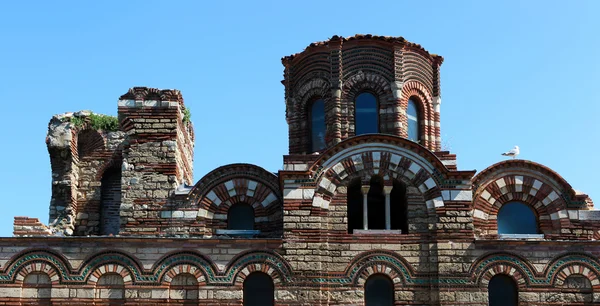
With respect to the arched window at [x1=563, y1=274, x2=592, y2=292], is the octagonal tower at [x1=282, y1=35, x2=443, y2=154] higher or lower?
higher

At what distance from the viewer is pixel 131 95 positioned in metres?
26.1

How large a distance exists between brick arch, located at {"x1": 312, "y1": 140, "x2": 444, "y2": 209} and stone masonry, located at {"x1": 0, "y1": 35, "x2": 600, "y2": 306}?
0.02 metres

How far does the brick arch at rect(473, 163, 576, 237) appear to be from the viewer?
79.2ft

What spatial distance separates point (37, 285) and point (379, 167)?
28.4 feet

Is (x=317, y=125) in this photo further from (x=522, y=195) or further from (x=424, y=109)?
(x=522, y=195)

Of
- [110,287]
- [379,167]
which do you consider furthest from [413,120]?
[110,287]

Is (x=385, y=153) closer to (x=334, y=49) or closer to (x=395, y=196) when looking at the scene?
(x=395, y=196)

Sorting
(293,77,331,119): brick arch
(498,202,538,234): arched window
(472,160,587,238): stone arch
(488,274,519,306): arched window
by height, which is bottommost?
(488,274,519,306): arched window

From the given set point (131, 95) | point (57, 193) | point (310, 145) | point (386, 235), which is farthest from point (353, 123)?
point (57, 193)

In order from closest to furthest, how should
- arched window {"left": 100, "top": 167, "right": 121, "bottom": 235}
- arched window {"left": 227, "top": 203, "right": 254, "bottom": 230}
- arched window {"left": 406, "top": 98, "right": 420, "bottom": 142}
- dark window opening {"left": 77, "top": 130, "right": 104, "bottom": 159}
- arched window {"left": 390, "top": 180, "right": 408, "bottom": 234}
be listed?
arched window {"left": 390, "top": 180, "right": 408, "bottom": 234}
arched window {"left": 227, "top": 203, "right": 254, "bottom": 230}
arched window {"left": 406, "top": 98, "right": 420, "bottom": 142}
arched window {"left": 100, "top": 167, "right": 121, "bottom": 235}
dark window opening {"left": 77, "top": 130, "right": 104, "bottom": 159}

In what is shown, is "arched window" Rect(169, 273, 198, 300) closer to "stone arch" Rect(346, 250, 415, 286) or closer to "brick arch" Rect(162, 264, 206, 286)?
"brick arch" Rect(162, 264, 206, 286)

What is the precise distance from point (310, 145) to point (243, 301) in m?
5.67

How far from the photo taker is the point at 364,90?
26.6 meters

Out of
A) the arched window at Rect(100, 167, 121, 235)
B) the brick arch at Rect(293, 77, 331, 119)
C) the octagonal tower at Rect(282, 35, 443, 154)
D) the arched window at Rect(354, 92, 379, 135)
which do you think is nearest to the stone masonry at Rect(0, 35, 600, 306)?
the octagonal tower at Rect(282, 35, 443, 154)
